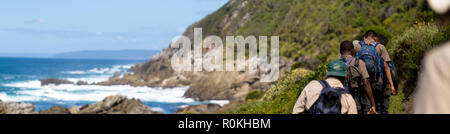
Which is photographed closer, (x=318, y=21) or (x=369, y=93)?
(x=369, y=93)

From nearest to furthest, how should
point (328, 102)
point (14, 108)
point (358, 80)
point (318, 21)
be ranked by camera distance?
point (328, 102) < point (358, 80) < point (14, 108) < point (318, 21)

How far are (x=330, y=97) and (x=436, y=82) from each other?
2.66m

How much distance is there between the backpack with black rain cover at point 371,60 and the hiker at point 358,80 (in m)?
0.39

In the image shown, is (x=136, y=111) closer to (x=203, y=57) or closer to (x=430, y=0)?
(x=430, y=0)

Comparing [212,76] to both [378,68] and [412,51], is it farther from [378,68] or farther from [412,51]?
[378,68]

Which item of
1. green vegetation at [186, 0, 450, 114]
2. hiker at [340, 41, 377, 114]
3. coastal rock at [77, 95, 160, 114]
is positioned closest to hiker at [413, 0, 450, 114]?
hiker at [340, 41, 377, 114]

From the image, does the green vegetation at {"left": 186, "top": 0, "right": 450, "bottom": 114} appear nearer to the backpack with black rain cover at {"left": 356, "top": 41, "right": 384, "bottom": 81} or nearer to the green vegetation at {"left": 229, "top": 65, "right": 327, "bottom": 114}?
the green vegetation at {"left": 229, "top": 65, "right": 327, "bottom": 114}

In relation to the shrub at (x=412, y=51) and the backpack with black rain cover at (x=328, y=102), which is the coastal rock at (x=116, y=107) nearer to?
the shrub at (x=412, y=51)

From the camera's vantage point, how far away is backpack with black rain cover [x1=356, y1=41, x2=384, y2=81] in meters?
6.27

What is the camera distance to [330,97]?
3.91m

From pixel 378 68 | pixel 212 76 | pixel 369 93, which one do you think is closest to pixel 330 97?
pixel 369 93

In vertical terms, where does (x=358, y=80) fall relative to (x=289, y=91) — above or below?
above

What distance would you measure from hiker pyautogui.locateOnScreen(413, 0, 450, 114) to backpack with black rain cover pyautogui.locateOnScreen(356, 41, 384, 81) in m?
5.13
